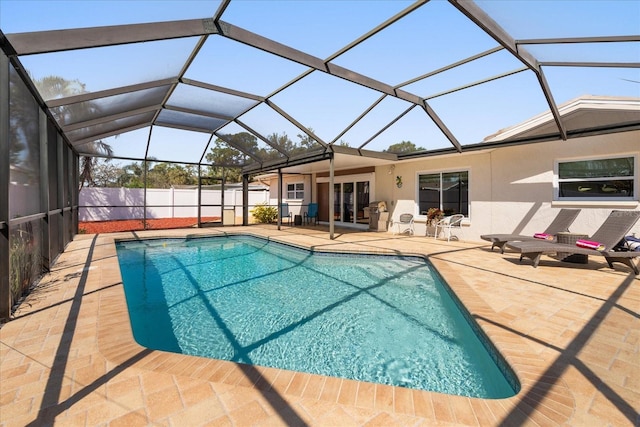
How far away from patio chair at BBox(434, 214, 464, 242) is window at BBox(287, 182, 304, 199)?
8481 millimetres

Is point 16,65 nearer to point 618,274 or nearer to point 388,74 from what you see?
point 388,74

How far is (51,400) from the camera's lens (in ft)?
6.73

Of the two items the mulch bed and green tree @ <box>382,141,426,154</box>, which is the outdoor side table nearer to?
green tree @ <box>382,141,426,154</box>

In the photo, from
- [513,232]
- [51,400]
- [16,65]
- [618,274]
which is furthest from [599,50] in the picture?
[16,65]

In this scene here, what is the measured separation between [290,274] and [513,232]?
6.71 metres

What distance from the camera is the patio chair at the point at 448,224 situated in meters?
9.70

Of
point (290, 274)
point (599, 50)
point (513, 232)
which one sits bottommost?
point (290, 274)

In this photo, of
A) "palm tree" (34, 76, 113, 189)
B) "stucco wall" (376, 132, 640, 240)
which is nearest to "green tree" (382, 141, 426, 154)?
"stucco wall" (376, 132, 640, 240)

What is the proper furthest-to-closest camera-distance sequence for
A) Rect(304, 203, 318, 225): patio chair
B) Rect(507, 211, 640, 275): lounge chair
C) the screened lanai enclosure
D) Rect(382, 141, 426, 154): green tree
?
Rect(304, 203, 318, 225): patio chair, Rect(382, 141, 426, 154): green tree, Rect(507, 211, 640, 275): lounge chair, the screened lanai enclosure

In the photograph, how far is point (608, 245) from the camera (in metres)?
5.60

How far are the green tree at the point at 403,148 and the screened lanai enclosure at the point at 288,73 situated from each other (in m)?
0.57

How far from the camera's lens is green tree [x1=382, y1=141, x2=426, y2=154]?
34.9ft

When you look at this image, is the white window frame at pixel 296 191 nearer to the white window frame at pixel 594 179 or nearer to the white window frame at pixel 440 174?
the white window frame at pixel 440 174

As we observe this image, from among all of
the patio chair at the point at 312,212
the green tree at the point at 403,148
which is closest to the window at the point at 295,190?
the patio chair at the point at 312,212
